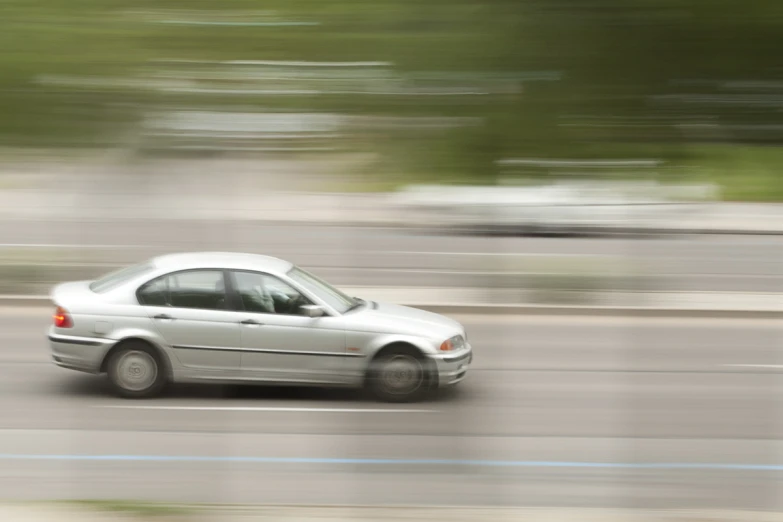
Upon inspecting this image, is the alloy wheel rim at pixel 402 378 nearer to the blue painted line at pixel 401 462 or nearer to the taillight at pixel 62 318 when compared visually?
the blue painted line at pixel 401 462

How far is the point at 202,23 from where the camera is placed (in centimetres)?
86

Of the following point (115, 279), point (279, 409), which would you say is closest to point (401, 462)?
point (279, 409)

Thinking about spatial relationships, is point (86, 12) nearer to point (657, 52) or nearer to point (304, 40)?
point (304, 40)

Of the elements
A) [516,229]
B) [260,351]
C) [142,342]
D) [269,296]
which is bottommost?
[260,351]

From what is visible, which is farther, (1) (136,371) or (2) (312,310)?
(1) (136,371)

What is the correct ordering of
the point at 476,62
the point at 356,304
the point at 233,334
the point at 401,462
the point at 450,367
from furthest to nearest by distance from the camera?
the point at 356,304 → the point at 450,367 → the point at 233,334 → the point at 401,462 → the point at 476,62

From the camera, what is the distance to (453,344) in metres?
7.27

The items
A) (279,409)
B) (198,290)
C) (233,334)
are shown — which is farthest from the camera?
(198,290)

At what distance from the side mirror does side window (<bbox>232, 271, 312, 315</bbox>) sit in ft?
0.14

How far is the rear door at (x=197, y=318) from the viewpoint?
275 inches

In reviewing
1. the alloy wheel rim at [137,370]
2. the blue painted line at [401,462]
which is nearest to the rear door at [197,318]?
the alloy wheel rim at [137,370]

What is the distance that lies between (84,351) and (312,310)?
5.55 ft

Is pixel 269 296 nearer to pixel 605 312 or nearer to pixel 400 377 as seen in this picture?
pixel 400 377

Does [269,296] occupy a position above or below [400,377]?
above
